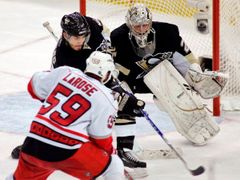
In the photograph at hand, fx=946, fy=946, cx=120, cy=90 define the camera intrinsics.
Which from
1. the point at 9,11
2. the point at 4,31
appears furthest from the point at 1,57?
the point at 9,11

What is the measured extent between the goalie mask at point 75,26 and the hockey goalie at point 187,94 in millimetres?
749

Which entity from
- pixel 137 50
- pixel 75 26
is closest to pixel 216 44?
pixel 137 50

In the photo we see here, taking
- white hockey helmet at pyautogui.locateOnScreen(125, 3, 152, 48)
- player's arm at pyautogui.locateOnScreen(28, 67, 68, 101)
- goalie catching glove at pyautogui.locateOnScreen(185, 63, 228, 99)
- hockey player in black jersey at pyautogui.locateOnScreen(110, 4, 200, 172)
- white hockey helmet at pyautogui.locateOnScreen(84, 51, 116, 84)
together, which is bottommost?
goalie catching glove at pyautogui.locateOnScreen(185, 63, 228, 99)

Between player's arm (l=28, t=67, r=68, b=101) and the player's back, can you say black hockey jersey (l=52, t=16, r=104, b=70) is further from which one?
the player's back

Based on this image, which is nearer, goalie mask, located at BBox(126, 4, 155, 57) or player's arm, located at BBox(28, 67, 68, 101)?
player's arm, located at BBox(28, 67, 68, 101)

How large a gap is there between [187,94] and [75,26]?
113cm

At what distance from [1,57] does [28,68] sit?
1.39ft

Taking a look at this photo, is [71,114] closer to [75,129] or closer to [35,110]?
[75,129]

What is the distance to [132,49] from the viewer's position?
506cm

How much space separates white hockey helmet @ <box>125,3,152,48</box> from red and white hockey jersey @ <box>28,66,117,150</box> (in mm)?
1051

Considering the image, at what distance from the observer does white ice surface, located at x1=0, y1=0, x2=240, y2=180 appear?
16.5ft

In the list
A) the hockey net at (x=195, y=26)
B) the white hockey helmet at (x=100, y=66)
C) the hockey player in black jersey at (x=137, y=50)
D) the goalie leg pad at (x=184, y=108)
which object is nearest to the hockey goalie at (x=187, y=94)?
the goalie leg pad at (x=184, y=108)

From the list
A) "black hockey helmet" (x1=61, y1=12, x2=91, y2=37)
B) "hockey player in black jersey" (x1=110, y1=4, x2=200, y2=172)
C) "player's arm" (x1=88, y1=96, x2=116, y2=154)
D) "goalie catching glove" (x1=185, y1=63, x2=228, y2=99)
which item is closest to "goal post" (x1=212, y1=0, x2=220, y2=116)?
"goalie catching glove" (x1=185, y1=63, x2=228, y2=99)

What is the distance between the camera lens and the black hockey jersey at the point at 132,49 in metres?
5.06
